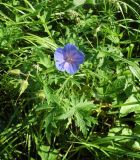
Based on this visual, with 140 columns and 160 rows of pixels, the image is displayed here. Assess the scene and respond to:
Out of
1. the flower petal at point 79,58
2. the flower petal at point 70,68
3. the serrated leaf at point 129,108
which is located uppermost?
the flower petal at point 79,58

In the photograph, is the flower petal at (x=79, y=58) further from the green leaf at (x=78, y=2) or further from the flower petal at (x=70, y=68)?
the green leaf at (x=78, y=2)

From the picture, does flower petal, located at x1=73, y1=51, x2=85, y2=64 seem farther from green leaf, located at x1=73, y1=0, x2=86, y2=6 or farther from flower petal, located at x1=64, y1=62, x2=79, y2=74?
green leaf, located at x1=73, y1=0, x2=86, y2=6

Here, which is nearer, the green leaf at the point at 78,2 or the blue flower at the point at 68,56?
the blue flower at the point at 68,56

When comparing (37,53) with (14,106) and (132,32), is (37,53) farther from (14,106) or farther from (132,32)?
(132,32)

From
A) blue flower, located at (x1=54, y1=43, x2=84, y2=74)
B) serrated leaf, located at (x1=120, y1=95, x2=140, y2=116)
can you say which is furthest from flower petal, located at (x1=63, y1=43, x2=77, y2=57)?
serrated leaf, located at (x1=120, y1=95, x2=140, y2=116)

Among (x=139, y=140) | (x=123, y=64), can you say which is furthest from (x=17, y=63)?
(x=139, y=140)

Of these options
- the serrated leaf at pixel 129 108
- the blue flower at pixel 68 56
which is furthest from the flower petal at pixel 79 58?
the serrated leaf at pixel 129 108

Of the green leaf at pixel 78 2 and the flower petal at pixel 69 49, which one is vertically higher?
the green leaf at pixel 78 2
